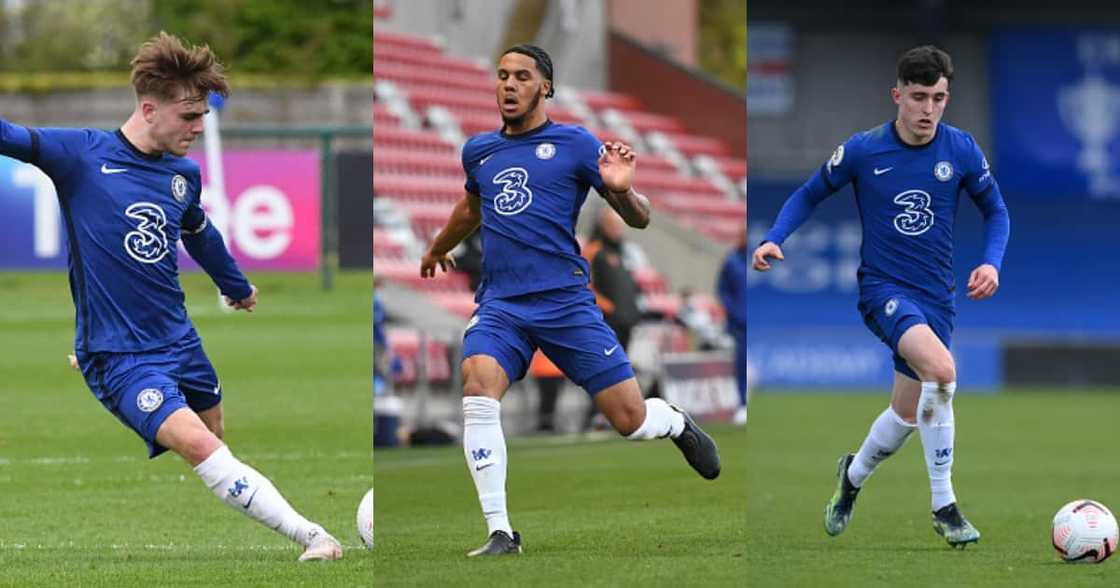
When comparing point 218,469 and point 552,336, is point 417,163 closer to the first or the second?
point 552,336

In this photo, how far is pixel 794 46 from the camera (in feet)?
113

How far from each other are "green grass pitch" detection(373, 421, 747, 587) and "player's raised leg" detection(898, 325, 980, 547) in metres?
0.88

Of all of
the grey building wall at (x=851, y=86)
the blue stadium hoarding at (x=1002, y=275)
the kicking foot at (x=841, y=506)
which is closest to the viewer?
the kicking foot at (x=841, y=506)

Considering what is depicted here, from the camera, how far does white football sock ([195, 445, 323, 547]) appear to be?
652cm

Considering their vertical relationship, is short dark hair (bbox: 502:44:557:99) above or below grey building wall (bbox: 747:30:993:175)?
below

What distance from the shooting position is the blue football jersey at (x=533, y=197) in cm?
716

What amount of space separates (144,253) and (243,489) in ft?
2.99

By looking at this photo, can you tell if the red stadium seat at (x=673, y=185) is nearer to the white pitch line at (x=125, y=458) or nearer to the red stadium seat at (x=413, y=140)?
the red stadium seat at (x=413, y=140)

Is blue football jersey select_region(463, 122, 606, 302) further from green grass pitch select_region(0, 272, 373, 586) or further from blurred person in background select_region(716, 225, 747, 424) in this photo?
blurred person in background select_region(716, 225, 747, 424)

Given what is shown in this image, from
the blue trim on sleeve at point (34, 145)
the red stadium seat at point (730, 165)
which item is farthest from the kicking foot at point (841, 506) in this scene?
the red stadium seat at point (730, 165)

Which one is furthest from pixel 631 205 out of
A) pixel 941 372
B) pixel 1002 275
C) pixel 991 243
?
pixel 1002 275

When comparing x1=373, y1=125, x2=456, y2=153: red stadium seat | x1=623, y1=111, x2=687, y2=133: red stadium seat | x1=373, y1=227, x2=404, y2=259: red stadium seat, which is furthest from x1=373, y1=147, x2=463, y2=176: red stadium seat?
x1=623, y1=111, x2=687, y2=133: red stadium seat

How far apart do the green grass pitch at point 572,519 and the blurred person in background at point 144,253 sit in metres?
0.78

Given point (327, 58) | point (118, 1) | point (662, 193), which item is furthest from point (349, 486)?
point (118, 1)
